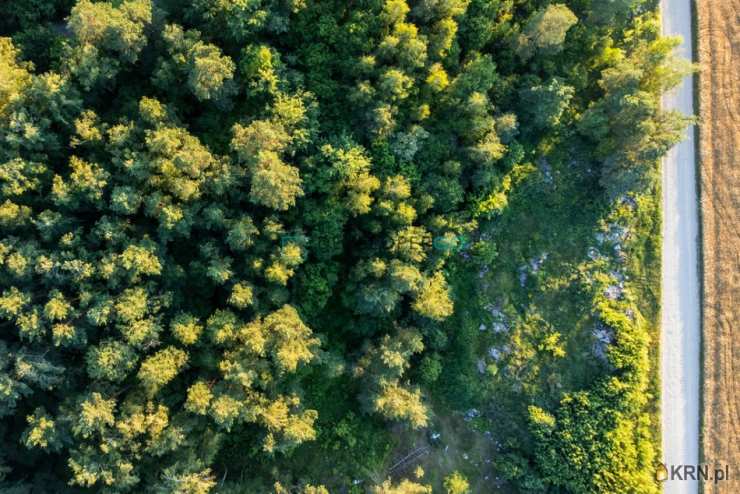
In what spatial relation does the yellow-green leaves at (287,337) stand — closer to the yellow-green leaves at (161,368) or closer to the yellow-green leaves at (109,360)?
the yellow-green leaves at (161,368)

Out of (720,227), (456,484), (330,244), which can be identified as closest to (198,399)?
(330,244)

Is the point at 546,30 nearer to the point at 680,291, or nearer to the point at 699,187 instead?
the point at 699,187

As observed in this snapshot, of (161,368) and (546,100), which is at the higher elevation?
(546,100)

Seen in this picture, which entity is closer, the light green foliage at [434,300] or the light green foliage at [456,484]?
the light green foliage at [434,300]

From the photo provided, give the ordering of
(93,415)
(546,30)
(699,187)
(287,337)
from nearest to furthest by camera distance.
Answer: (93,415) → (287,337) → (546,30) → (699,187)

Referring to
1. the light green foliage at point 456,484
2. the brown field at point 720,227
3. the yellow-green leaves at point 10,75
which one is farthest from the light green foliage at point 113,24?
the brown field at point 720,227

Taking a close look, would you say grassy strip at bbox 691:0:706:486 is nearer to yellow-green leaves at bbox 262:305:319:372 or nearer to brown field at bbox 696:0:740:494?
brown field at bbox 696:0:740:494

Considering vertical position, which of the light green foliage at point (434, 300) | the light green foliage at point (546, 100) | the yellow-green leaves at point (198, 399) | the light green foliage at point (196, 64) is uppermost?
the light green foliage at point (546, 100)
